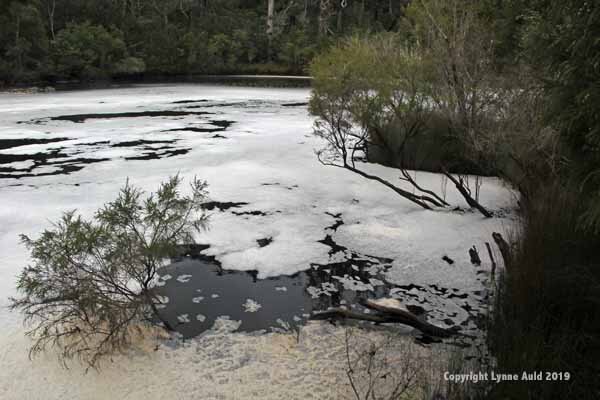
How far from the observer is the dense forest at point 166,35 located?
26244 millimetres

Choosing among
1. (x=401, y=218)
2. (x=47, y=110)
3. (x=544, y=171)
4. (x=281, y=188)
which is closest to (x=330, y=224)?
(x=401, y=218)

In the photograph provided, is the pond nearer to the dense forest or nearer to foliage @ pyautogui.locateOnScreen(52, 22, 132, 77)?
the dense forest

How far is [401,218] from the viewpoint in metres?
6.09

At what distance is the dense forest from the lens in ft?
86.1

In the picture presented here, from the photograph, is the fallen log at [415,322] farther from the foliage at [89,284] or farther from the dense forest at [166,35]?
the dense forest at [166,35]

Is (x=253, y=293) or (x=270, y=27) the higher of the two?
(x=270, y=27)

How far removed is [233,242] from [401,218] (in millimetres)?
2081

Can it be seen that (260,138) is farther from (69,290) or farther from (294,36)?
(294,36)

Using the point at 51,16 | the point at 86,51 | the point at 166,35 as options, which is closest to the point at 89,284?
the point at 86,51

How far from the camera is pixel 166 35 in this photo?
34.8 meters
